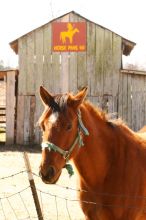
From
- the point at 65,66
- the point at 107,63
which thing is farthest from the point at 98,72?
the point at 65,66

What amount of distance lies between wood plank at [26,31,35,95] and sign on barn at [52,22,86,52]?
0.81 m

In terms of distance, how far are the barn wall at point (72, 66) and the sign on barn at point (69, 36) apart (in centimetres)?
16

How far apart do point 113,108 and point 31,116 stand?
10.2ft

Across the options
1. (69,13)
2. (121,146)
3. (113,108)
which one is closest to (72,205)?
(121,146)

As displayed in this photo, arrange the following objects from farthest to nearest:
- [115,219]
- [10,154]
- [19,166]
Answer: [10,154], [19,166], [115,219]

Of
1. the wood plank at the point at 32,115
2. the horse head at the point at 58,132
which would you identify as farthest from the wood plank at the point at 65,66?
the horse head at the point at 58,132

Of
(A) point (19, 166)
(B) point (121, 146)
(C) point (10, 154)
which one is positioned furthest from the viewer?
(C) point (10, 154)

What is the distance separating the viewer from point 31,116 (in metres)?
16.1

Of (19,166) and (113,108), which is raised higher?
(113,108)

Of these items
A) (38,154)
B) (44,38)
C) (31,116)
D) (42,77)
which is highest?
(44,38)

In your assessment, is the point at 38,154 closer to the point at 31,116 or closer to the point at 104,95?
the point at 31,116

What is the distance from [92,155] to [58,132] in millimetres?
582

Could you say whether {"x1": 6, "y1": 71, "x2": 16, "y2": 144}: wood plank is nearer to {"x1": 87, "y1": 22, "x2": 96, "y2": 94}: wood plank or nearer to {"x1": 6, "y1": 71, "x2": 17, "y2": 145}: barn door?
{"x1": 6, "y1": 71, "x2": 17, "y2": 145}: barn door

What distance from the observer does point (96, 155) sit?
163 inches
